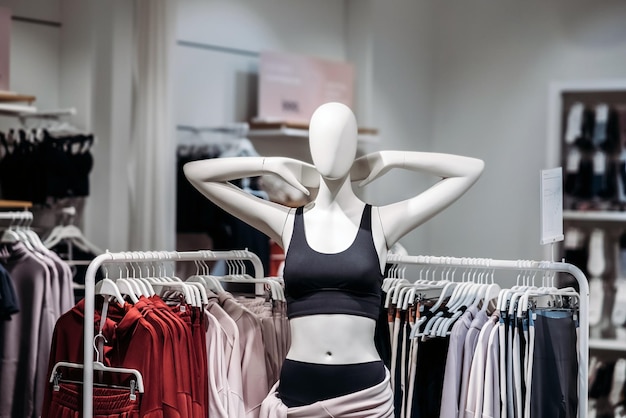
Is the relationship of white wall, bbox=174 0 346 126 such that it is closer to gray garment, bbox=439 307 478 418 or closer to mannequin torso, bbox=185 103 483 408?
mannequin torso, bbox=185 103 483 408

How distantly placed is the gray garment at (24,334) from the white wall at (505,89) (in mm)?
3378

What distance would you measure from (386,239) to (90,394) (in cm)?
92

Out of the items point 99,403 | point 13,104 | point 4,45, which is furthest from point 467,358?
point 4,45

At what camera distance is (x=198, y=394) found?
261 centimetres

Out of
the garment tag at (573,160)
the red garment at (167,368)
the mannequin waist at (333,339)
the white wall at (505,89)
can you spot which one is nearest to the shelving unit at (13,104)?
the red garment at (167,368)

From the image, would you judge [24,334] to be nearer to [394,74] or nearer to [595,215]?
[595,215]

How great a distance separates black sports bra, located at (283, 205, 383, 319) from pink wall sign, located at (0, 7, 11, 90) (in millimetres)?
2181

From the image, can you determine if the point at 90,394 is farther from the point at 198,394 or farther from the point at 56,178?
the point at 56,178

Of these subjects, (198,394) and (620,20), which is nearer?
(198,394)

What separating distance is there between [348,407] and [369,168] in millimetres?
681

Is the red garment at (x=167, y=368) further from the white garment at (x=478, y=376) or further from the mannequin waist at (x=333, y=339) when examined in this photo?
the white garment at (x=478, y=376)

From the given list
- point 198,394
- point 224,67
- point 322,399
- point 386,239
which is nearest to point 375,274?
point 386,239

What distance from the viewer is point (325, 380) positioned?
8.11 feet

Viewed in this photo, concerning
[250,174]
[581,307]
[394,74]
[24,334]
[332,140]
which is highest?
[394,74]
